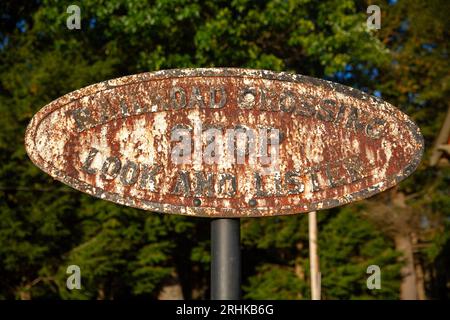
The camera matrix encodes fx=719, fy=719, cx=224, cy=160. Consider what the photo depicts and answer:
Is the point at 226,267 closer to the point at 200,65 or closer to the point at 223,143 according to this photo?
the point at 223,143

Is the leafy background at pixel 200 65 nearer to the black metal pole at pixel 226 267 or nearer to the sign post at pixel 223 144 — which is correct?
the sign post at pixel 223 144

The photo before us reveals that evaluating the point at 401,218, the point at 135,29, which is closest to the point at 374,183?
the point at 135,29

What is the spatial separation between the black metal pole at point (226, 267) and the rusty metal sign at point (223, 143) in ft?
0.52

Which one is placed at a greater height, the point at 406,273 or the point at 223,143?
the point at 406,273

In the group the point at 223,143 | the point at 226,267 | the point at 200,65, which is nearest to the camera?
the point at 226,267

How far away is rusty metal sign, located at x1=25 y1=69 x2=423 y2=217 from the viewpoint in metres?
4.46

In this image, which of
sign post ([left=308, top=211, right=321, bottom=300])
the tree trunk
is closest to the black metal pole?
sign post ([left=308, top=211, right=321, bottom=300])

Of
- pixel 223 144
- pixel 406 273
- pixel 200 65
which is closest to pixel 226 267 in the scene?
pixel 223 144

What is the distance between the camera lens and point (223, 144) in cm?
448

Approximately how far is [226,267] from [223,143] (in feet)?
2.52

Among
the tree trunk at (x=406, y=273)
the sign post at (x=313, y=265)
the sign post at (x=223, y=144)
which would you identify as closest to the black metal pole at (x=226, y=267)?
the sign post at (x=223, y=144)

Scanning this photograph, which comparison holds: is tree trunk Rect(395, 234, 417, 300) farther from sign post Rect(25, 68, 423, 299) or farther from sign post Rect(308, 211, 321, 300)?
sign post Rect(25, 68, 423, 299)
